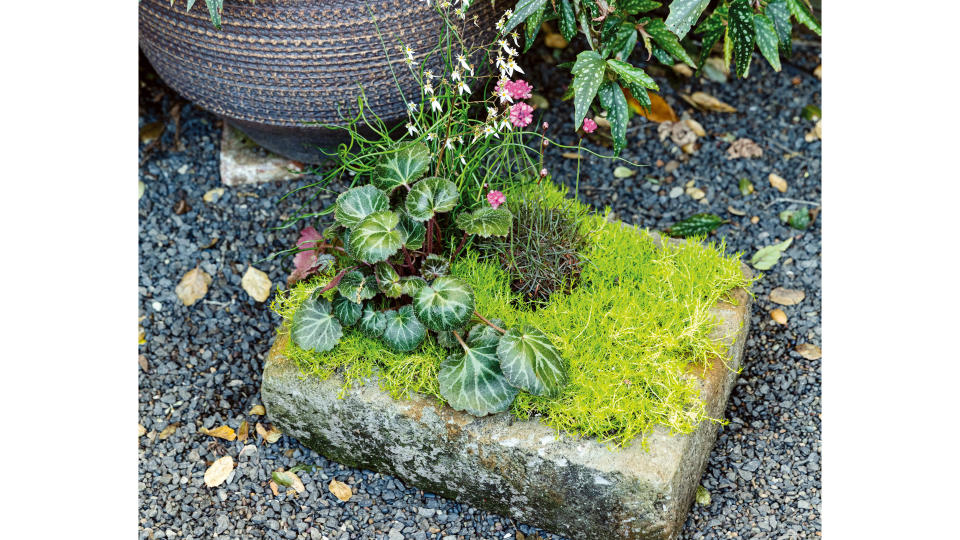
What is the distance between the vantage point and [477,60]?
2377 mm

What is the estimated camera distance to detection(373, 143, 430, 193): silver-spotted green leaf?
2.01m

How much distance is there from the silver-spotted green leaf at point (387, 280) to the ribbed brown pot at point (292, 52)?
0.60 metres

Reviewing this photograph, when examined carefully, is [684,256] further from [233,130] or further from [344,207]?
[233,130]

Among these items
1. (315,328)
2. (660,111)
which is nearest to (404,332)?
(315,328)

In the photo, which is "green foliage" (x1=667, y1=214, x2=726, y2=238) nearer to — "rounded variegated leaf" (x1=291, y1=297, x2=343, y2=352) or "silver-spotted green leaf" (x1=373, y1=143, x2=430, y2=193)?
"silver-spotted green leaf" (x1=373, y1=143, x2=430, y2=193)

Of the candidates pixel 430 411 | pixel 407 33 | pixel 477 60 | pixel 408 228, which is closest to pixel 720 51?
pixel 477 60

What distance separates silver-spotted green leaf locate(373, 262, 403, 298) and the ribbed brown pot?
0.60 m

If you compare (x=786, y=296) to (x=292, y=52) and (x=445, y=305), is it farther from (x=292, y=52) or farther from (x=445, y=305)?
(x=292, y=52)

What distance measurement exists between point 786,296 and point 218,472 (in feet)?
5.58

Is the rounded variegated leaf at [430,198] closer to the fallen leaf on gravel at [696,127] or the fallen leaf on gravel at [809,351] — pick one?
the fallen leaf on gravel at [809,351]

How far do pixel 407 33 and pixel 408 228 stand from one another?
57 centimetres

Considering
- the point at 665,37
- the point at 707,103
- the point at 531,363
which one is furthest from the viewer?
the point at 707,103

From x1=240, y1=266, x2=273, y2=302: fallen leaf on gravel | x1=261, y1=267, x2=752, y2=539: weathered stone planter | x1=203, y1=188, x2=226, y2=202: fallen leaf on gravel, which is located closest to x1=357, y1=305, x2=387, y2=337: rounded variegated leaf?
x1=261, y1=267, x2=752, y2=539: weathered stone planter

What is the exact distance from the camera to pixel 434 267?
2051 mm
